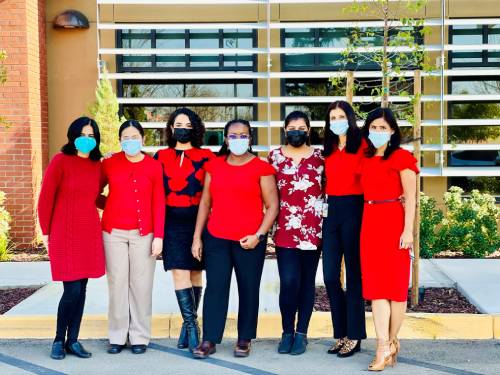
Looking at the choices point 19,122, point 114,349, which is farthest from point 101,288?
point 19,122

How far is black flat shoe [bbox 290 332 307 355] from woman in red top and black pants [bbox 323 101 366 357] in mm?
401

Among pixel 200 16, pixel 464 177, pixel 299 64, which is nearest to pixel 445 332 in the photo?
pixel 464 177

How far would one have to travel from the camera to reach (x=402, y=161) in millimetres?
5391

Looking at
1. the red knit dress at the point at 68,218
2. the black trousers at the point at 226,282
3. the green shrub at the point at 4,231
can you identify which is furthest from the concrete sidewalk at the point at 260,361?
the green shrub at the point at 4,231

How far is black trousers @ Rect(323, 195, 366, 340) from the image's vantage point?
18.4 feet

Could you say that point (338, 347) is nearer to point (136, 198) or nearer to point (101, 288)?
point (136, 198)

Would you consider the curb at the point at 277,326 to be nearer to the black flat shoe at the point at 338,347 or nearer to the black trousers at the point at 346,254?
the black flat shoe at the point at 338,347

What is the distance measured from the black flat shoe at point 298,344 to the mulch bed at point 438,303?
1081mm

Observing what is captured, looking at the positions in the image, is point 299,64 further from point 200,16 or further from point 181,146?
point 181,146

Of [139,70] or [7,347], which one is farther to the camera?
[139,70]

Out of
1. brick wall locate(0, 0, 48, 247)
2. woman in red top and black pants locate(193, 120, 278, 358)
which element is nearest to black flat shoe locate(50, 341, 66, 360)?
woman in red top and black pants locate(193, 120, 278, 358)

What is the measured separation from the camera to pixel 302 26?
11.0m

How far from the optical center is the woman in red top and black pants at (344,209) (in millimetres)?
5598

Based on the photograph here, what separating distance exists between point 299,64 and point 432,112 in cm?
231
